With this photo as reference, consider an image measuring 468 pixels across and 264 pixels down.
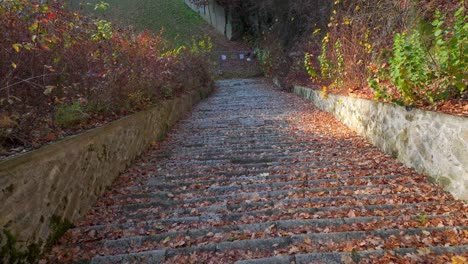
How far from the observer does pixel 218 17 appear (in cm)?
2980

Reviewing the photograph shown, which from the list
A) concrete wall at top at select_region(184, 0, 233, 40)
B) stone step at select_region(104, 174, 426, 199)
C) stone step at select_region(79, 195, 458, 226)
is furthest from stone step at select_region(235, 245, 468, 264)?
concrete wall at top at select_region(184, 0, 233, 40)

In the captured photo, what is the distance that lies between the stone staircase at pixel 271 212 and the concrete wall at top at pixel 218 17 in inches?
968

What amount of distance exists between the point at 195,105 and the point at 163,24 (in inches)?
858

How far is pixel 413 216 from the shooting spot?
3.05m

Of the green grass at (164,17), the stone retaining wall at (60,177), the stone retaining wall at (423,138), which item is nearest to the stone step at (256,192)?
the stone retaining wall at (423,138)

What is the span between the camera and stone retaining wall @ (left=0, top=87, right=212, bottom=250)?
243 cm

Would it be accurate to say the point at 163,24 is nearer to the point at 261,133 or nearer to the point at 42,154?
the point at 261,133

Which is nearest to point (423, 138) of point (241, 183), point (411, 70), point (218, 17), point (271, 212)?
point (411, 70)

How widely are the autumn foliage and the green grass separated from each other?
21955 millimetres

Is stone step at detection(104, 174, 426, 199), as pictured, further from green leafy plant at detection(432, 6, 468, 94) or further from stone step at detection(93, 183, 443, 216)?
green leafy plant at detection(432, 6, 468, 94)

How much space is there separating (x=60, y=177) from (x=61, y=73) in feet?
3.85

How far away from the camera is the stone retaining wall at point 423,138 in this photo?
135 inches

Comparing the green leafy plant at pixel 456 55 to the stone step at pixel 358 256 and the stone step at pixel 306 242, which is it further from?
the stone step at pixel 358 256

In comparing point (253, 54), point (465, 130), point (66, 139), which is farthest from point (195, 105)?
point (253, 54)
